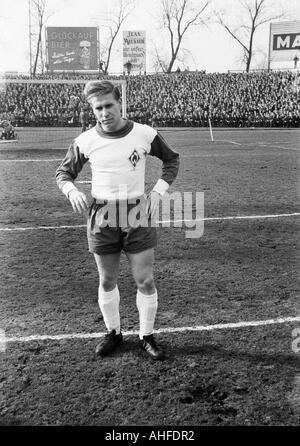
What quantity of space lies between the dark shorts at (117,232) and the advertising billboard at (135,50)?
4713 cm

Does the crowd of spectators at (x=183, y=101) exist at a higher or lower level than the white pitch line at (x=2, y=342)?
higher

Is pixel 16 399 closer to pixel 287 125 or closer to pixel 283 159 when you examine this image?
pixel 283 159

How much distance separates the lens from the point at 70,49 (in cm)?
4934

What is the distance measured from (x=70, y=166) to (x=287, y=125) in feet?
105

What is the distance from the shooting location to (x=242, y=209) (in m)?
8.77

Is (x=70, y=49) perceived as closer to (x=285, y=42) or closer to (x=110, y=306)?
(x=285, y=42)

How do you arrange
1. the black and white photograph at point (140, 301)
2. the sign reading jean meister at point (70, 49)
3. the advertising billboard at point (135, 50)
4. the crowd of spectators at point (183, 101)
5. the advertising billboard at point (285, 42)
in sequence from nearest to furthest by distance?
the black and white photograph at point (140, 301) < the crowd of spectators at point (183, 101) < the advertising billboard at point (285, 42) < the advertising billboard at point (135, 50) < the sign reading jean meister at point (70, 49)

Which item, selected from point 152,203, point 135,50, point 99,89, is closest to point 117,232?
point 152,203

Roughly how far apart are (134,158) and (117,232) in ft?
1.83

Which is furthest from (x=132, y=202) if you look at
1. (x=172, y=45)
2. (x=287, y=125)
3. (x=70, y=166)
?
(x=172, y=45)

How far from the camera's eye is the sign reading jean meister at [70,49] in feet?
162

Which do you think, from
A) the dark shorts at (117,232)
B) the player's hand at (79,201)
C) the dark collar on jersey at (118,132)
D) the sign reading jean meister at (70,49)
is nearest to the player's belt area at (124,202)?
the dark shorts at (117,232)

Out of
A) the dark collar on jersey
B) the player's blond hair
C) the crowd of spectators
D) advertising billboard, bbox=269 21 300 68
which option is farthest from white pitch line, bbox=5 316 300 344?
advertising billboard, bbox=269 21 300 68

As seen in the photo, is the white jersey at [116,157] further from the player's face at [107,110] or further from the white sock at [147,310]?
the white sock at [147,310]
